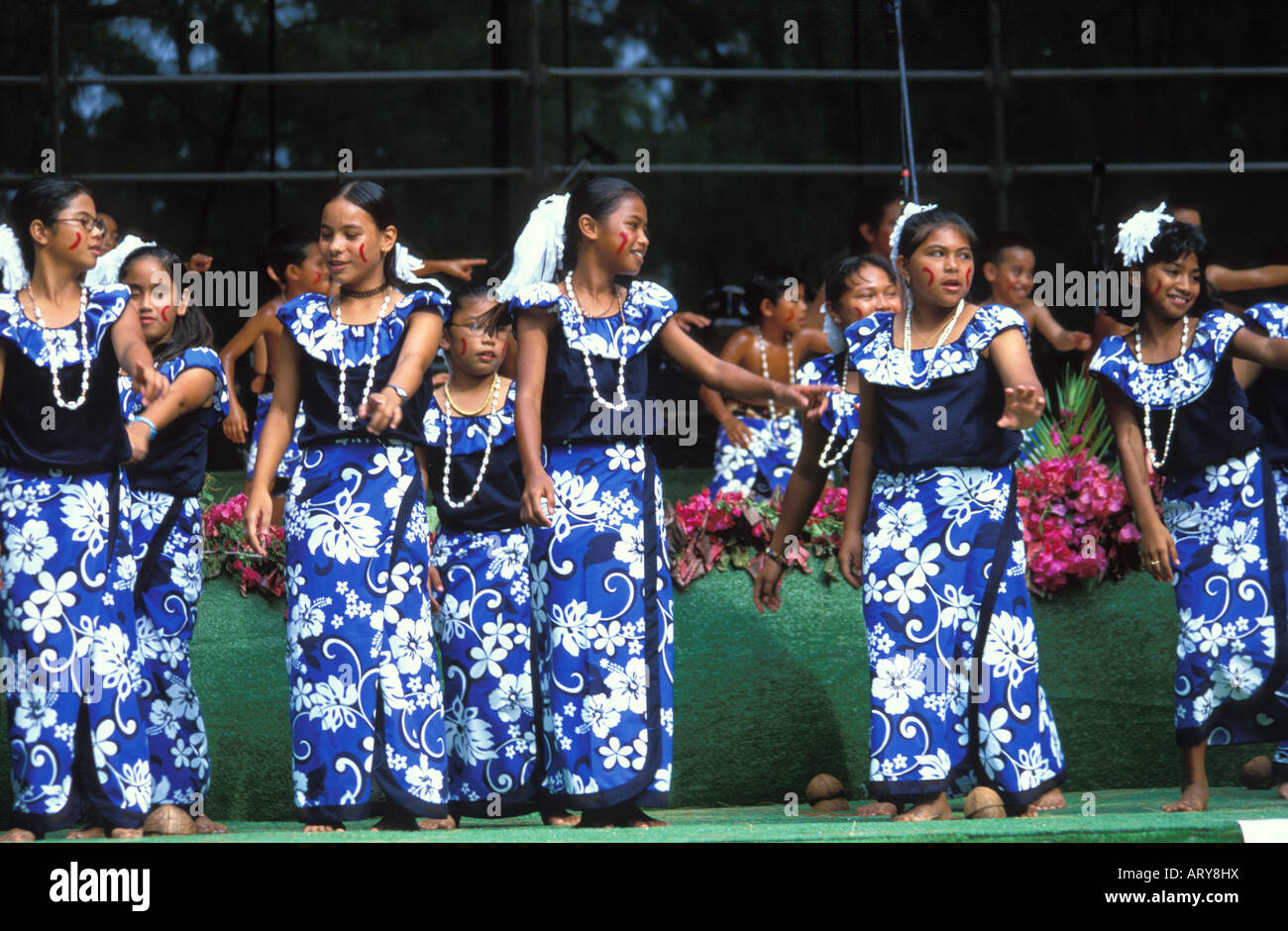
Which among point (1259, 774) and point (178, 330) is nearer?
point (178, 330)

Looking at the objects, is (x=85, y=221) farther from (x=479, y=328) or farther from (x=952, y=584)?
(x=952, y=584)

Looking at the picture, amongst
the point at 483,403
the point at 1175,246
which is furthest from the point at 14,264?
the point at 1175,246

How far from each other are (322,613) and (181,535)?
3.22 ft

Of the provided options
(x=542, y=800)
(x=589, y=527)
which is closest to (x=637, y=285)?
(x=589, y=527)

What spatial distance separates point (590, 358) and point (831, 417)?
1015 millimetres

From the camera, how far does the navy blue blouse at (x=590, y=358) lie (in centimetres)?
525

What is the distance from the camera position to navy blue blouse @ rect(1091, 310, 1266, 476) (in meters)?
5.75

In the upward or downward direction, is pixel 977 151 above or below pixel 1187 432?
above

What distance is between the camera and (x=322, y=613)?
5.07 meters

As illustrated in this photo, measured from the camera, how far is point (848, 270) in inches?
253

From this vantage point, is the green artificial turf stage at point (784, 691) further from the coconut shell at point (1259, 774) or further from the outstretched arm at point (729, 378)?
the outstretched arm at point (729, 378)

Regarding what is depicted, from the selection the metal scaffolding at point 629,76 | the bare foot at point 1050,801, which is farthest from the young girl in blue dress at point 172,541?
the metal scaffolding at point 629,76

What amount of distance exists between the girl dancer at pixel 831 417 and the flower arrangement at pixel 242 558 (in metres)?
1.74

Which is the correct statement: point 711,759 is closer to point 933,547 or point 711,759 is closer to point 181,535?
point 933,547
